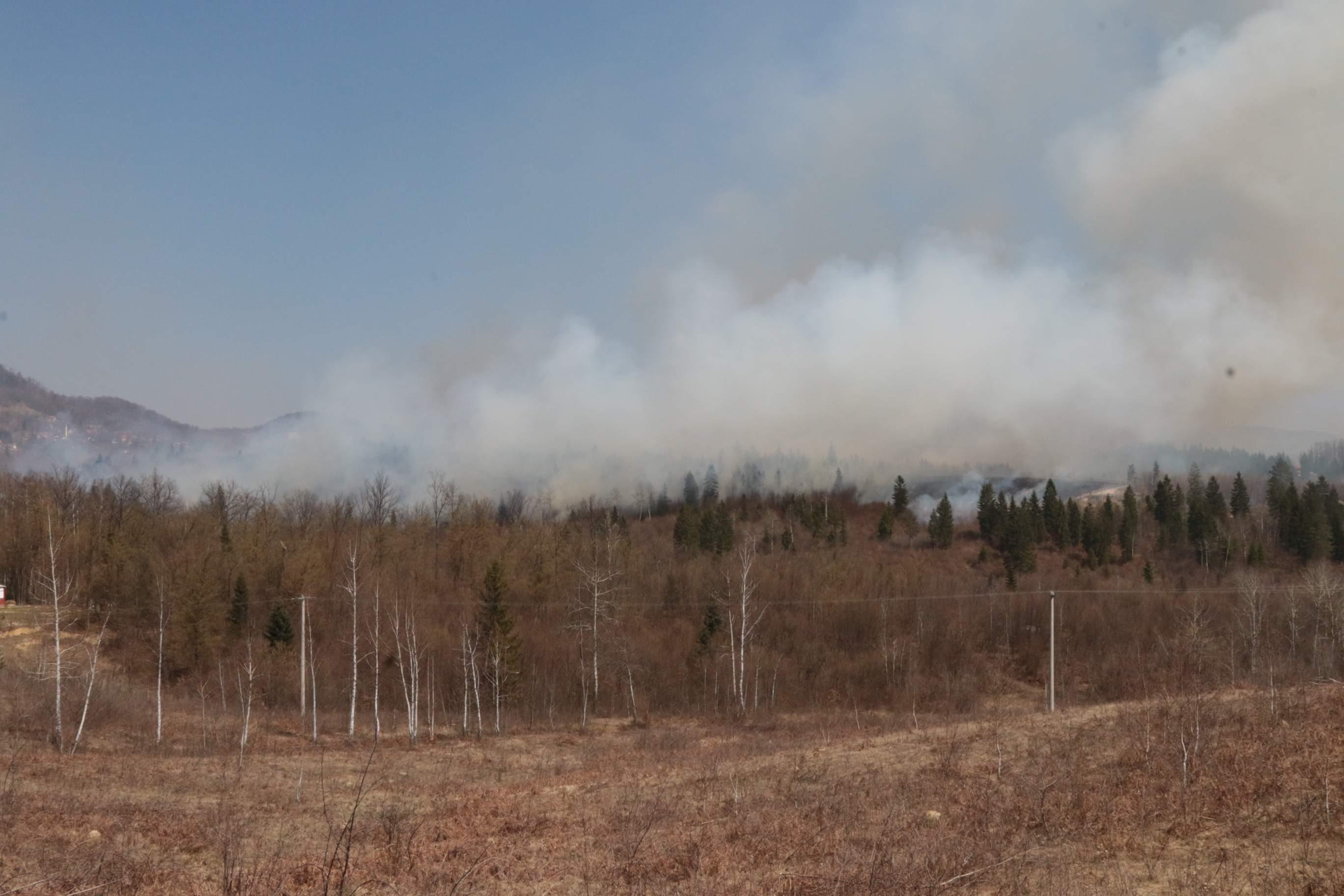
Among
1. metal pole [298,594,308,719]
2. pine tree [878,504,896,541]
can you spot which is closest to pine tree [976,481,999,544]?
pine tree [878,504,896,541]


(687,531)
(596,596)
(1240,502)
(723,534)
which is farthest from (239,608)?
(1240,502)

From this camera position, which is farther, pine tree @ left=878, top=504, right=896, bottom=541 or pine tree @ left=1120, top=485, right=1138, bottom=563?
pine tree @ left=878, top=504, right=896, bottom=541

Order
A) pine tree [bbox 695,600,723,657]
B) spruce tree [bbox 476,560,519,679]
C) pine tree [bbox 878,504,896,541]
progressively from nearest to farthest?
spruce tree [bbox 476,560,519,679], pine tree [bbox 695,600,723,657], pine tree [bbox 878,504,896,541]

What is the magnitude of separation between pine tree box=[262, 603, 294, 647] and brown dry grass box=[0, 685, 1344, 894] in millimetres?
30629

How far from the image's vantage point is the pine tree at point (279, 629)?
200 feet

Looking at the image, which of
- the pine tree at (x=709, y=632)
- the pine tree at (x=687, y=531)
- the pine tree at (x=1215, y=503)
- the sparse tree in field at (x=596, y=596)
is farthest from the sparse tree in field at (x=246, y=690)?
the pine tree at (x=1215, y=503)

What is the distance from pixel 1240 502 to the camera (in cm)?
13638

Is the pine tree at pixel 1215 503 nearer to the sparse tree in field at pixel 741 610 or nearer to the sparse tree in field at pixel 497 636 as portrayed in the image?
the sparse tree in field at pixel 741 610

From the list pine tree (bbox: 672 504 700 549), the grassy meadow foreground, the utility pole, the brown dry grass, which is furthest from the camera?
pine tree (bbox: 672 504 700 549)

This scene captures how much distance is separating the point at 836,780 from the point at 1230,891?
1171 cm

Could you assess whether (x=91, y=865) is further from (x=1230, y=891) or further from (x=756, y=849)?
(x=1230, y=891)

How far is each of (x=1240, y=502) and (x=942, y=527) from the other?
150ft

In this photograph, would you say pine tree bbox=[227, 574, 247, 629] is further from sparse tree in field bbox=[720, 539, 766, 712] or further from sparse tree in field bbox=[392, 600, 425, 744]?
sparse tree in field bbox=[720, 539, 766, 712]

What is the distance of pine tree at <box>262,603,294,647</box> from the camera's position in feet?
200
